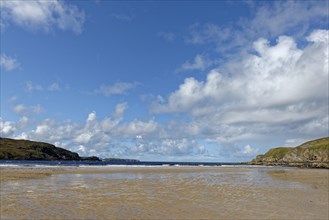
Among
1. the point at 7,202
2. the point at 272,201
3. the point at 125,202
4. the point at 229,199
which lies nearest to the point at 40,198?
the point at 7,202

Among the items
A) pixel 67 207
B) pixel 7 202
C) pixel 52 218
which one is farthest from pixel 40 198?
pixel 52 218

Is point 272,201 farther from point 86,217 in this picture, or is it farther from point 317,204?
point 86,217

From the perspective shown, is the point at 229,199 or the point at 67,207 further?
the point at 229,199

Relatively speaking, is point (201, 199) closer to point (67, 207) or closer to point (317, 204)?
point (317, 204)

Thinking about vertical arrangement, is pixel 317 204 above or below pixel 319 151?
below

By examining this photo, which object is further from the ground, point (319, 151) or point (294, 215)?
point (319, 151)

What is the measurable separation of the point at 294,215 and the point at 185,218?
664cm

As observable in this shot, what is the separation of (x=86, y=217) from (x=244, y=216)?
8.73 m

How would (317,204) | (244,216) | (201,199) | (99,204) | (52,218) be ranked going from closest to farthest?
(52,218), (244,216), (99,204), (317,204), (201,199)

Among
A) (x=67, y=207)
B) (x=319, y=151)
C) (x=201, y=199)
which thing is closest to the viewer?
(x=67, y=207)

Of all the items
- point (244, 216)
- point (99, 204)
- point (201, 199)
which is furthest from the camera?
point (201, 199)

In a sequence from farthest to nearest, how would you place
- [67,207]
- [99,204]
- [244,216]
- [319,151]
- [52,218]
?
[319,151] < [99,204] < [67,207] < [244,216] < [52,218]

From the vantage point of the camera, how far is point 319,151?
7111 inches

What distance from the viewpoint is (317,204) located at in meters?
23.8
